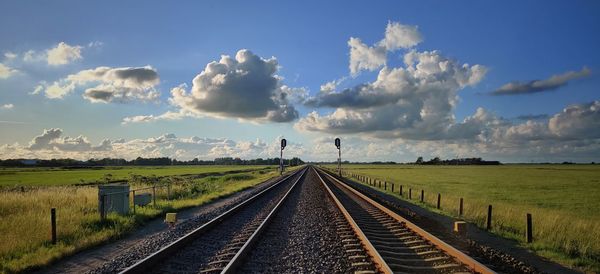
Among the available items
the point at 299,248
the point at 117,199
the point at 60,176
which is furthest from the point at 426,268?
the point at 60,176

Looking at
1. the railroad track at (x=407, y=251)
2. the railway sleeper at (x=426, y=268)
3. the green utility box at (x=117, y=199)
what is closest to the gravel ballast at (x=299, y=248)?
the railroad track at (x=407, y=251)

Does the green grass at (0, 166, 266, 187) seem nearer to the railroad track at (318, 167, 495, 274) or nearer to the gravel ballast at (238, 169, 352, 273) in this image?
the gravel ballast at (238, 169, 352, 273)

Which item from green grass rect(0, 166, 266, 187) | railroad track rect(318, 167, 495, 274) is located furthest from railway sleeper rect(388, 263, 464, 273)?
green grass rect(0, 166, 266, 187)

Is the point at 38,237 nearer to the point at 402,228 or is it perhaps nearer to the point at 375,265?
the point at 375,265

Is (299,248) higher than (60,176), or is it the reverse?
(299,248)

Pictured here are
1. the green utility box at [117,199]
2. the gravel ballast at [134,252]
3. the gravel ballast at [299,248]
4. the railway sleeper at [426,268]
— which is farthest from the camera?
the green utility box at [117,199]

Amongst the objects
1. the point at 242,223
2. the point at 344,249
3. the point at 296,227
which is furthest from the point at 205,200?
the point at 344,249

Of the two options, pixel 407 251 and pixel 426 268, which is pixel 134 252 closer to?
pixel 407 251

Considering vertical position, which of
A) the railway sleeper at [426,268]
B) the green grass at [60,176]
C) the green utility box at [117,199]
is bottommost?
the green grass at [60,176]

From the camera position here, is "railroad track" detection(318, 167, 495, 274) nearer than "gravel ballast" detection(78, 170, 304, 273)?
Yes

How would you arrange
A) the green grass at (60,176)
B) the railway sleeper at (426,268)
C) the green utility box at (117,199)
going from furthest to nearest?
the green grass at (60,176)
the green utility box at (117,199)
the railway sleeper at (426,268)

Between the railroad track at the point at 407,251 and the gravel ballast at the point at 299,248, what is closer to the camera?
the railroad track at the point at 407,251

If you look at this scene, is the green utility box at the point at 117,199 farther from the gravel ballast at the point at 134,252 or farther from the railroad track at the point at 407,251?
the railroad track at the point at 407,251

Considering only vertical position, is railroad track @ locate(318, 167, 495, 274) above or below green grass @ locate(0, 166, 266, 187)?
above
